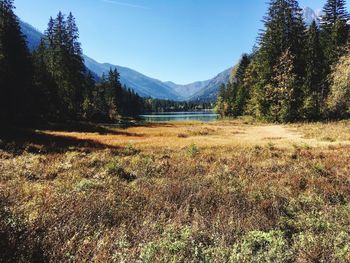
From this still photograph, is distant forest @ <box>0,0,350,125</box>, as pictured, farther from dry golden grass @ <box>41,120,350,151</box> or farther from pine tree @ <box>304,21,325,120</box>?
dry golden grass @ <box>41,120,350,151</box>

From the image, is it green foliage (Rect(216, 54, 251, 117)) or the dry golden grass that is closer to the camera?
the dry golden grass

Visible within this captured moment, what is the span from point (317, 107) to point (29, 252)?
55207mm

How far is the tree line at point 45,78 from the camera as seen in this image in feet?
138

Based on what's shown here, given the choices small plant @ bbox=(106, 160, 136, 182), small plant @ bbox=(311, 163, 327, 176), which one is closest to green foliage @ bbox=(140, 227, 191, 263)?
small plant @ bbox=(106, 160, 136, 182)

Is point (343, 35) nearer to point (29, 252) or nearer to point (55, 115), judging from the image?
point (55, 115)

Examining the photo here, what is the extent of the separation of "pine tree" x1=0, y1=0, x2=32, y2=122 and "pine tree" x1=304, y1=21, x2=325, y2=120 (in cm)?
4029

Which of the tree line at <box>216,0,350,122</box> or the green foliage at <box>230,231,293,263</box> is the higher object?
the tree line at <box>216,0,350,122</box>

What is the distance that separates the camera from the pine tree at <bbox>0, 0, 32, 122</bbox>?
4056 centimetres

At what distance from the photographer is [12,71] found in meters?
42.3

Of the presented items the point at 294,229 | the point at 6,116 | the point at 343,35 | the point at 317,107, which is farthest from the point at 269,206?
the point at 343,35

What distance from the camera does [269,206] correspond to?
8.31 metres

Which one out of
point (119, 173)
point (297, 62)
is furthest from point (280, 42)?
point (119, 173)

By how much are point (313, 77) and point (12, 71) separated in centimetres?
4661

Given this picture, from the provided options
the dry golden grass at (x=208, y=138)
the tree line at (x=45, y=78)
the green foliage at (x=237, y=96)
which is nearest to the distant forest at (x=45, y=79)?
the tree line at (x=45, y=78)
